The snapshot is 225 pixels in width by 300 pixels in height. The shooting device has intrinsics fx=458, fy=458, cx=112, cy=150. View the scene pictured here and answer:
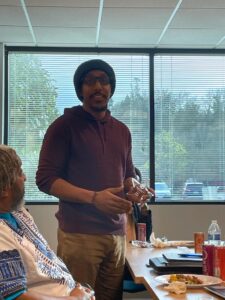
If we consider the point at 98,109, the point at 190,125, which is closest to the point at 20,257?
the point at 98,109

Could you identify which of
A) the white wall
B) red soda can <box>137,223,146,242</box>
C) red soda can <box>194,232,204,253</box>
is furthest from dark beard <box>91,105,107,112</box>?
the white wall

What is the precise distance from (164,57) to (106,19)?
1305 millimetres

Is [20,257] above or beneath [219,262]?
above

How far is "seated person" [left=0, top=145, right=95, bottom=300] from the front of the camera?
1272 millimetres

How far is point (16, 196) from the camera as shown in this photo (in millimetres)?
1430

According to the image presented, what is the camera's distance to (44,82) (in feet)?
17.3

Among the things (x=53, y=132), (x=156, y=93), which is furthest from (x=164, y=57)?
(x=53, y=132)

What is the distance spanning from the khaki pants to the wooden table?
11 cm

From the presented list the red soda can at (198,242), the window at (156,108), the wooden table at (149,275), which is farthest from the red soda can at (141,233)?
the window at (156,108)

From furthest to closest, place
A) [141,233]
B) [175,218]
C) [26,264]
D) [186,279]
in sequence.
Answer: [175,218]
[141,233]
[186,279]
[26,264]

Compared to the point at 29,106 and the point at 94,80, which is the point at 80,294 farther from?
the point at 29,106

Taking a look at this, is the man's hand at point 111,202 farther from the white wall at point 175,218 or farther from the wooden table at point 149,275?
the white wall at point 175,218

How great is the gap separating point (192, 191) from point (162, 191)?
351mm

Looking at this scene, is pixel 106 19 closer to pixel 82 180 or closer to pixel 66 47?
pixel 66 47
